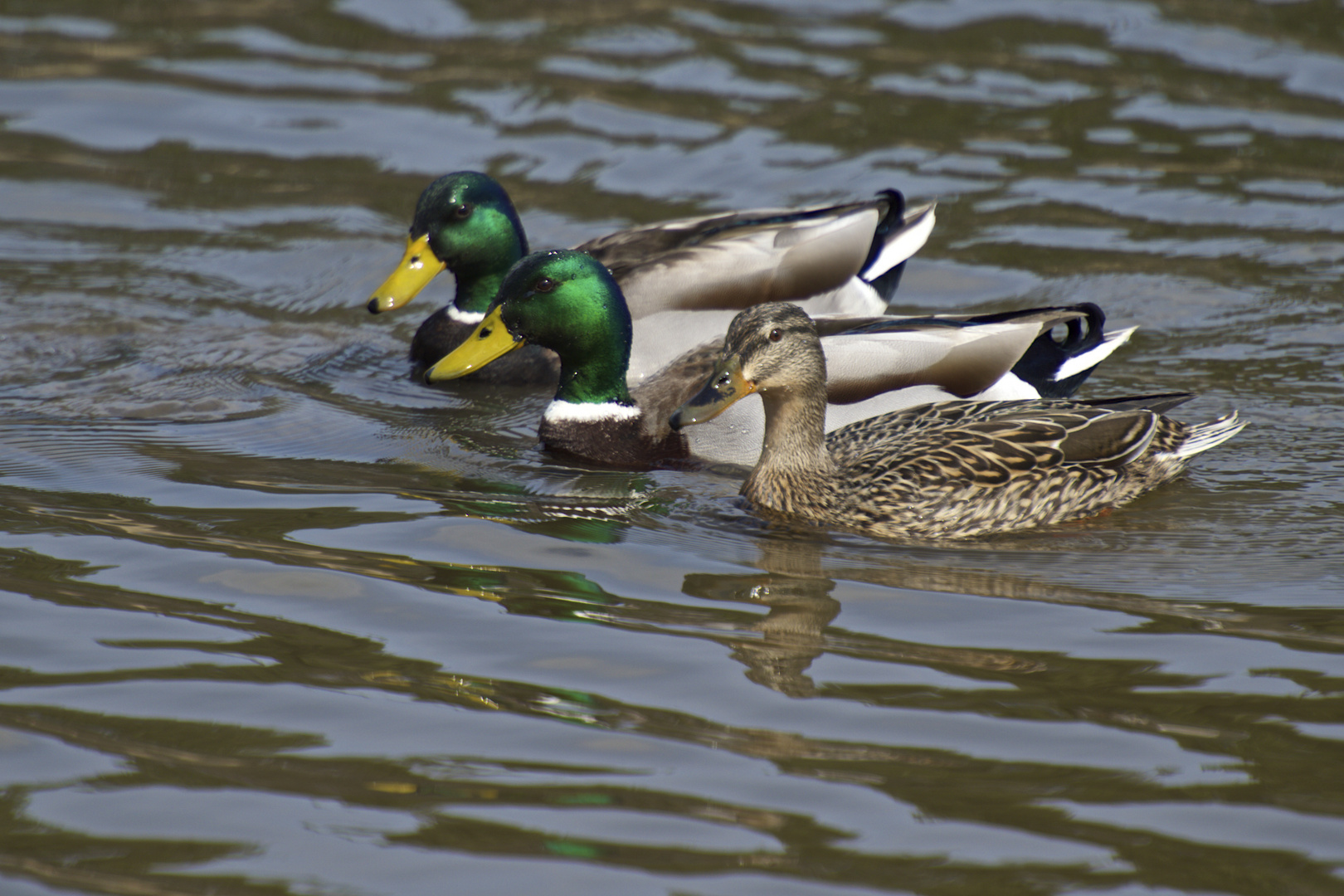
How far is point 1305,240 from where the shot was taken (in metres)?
9.32

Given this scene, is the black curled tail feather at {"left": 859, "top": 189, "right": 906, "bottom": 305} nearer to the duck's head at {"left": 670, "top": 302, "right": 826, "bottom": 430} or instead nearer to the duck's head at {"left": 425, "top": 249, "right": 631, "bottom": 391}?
the duck's head at {"left": 425, "top": 249, "right": 631, "bottom": 391}

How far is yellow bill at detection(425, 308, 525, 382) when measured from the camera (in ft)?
23.4

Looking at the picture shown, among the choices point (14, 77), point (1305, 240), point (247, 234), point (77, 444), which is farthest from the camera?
point (14, 77)

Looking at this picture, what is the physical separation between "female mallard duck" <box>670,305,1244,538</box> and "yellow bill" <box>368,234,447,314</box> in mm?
2687

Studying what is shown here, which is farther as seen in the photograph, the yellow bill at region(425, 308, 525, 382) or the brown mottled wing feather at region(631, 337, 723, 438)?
the yellow bill at region(425, 308, 525, 382)

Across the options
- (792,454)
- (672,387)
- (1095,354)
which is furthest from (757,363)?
(1095,354)

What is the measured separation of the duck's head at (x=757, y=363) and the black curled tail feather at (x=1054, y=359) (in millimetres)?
1429

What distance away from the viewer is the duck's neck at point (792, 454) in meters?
5.94

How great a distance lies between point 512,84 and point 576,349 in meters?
5.44

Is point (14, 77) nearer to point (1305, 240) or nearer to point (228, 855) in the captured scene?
point (1305, 240)

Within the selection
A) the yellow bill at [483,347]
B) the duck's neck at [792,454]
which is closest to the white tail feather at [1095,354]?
the duck's neck at [792,454]

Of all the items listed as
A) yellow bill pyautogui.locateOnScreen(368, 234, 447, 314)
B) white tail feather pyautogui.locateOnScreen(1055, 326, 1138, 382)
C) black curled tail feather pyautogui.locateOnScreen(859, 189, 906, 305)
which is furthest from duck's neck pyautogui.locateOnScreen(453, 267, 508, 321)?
white tail feather pyautogui.locateOnScreen(1055, 326, 1138, 382)

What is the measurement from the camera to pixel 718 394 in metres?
5.90

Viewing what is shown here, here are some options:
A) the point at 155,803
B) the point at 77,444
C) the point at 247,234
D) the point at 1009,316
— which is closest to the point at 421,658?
the point at 155,803
